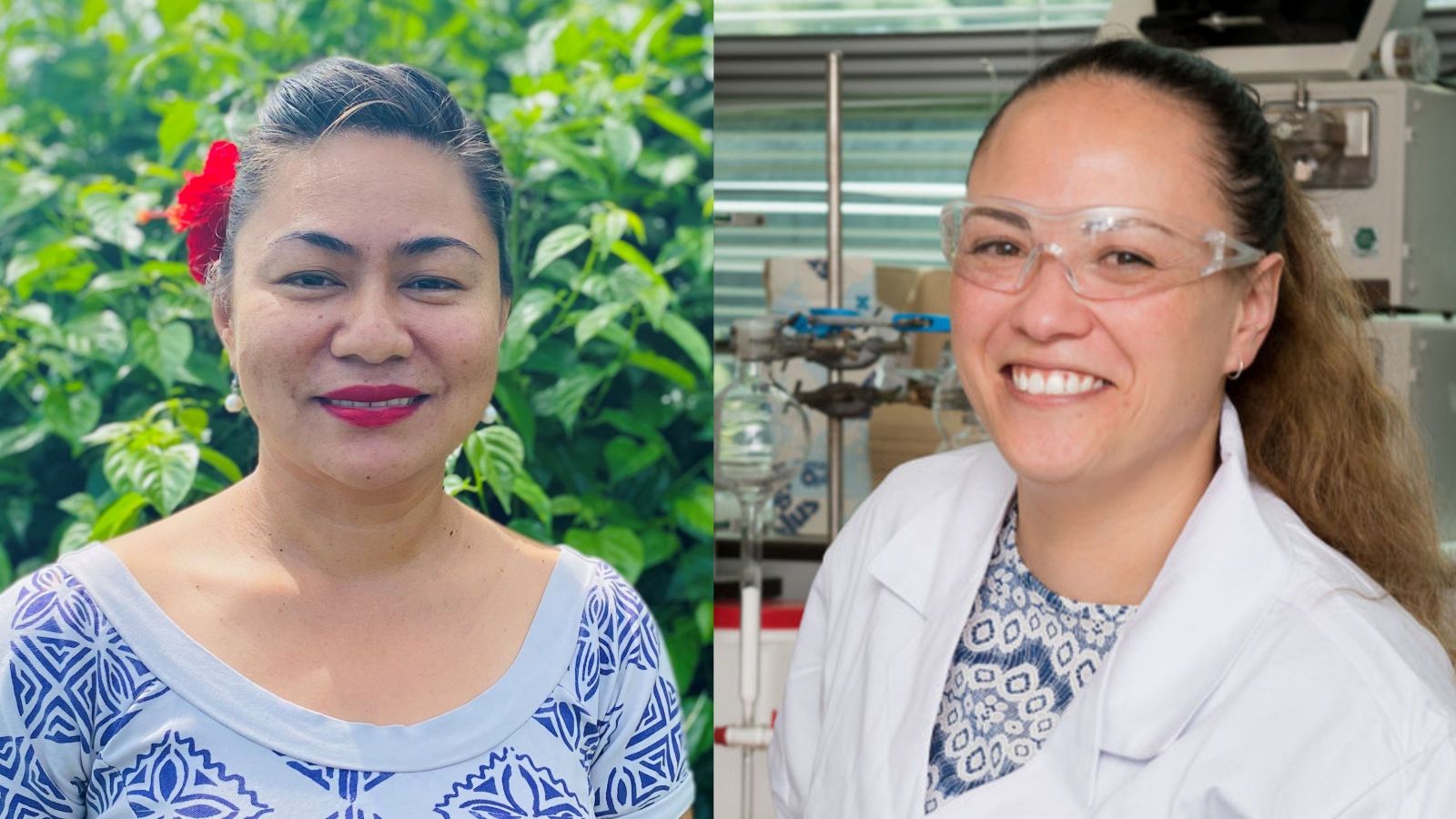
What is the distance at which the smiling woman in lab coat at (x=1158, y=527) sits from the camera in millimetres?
1210

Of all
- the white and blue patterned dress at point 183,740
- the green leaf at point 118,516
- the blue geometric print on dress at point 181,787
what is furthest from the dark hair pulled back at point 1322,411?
the green leaf at point 118,516

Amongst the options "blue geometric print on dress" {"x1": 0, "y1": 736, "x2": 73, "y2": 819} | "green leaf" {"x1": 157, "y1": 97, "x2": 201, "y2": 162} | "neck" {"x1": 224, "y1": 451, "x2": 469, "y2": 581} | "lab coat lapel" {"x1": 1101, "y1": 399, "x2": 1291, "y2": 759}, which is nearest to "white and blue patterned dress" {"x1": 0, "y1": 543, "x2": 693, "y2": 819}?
"blue geometric print on dress" {"x1": 0, "y1": 736, "x2": 73, "y2": 819}

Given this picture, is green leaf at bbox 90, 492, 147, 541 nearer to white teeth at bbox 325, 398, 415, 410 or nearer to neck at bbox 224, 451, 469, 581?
neck at bbox 224, 451, 469, 581

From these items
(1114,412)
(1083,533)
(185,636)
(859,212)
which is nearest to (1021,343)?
(1114,412)

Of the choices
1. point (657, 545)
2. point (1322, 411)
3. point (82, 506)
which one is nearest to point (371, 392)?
point (1322, 411)

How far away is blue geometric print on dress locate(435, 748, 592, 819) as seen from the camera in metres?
1.25

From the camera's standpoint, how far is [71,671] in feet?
3.91

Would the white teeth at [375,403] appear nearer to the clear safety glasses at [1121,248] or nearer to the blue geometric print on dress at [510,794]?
the blue geometric print on dress at [510,794]

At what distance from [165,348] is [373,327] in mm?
1360

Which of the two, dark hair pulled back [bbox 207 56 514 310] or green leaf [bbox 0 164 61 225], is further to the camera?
green leaf [bbox 0 164 61 225]

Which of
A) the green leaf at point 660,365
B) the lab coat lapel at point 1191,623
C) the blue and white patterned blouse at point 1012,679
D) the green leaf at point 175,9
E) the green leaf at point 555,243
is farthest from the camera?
the green leaf at point 175,9

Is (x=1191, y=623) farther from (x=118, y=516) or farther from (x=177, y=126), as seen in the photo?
(x=177, y=126)

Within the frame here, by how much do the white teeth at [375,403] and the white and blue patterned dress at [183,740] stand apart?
225 millimetres

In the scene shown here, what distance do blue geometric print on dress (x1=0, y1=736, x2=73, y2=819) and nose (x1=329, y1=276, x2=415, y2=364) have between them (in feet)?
1.28
